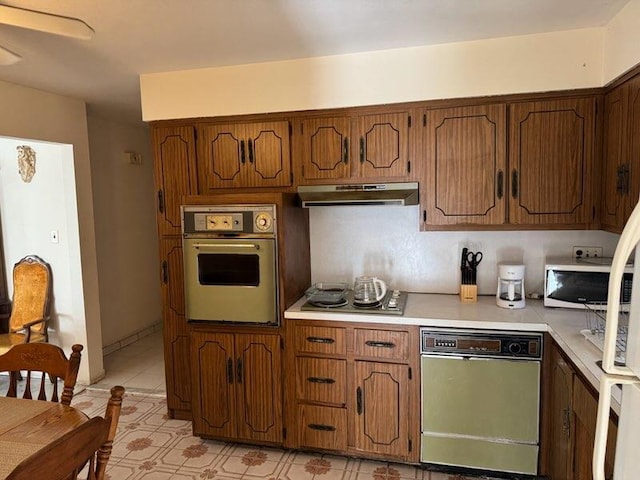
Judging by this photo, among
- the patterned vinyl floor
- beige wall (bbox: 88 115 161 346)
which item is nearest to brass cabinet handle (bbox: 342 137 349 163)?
the patterned vinyl floor

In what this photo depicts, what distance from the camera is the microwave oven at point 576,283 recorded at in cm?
238

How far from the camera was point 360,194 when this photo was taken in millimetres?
2627

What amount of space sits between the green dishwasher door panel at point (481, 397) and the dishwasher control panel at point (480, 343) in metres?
0.04

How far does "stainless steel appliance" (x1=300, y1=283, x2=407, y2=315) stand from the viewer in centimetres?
249

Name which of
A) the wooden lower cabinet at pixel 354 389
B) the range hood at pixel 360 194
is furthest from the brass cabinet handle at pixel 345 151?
the wooden lower cabinet at pixel 354 389

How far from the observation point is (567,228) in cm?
250

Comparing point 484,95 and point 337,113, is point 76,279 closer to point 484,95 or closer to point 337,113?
point 337,113

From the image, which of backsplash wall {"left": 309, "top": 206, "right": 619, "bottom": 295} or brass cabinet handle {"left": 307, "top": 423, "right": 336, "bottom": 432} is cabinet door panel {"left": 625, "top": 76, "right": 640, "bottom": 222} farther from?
brass cabinet handle {"left": 307, "top": 423, "right": 336, "bottom": 432}

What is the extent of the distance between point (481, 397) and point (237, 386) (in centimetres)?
142

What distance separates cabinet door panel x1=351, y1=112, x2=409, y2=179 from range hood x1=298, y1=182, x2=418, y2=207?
0.25ft

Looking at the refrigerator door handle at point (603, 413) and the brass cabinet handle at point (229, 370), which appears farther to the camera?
the brass cabinet handle at point (229, 370)

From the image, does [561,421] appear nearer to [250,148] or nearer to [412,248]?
[412,248]

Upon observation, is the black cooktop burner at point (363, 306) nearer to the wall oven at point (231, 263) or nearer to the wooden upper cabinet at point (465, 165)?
the wall oven at point (231, 263)

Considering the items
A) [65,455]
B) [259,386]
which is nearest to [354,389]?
[259,386]
